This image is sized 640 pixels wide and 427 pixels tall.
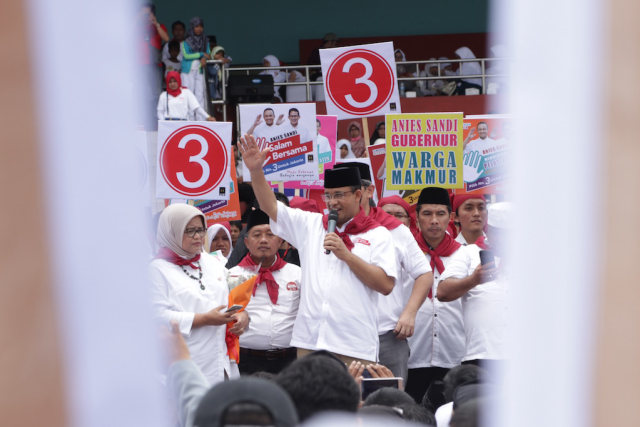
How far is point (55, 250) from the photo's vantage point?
28.3 inches

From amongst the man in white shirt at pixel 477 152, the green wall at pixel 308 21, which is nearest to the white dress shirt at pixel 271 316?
the man in white shirt at pixel 477 152

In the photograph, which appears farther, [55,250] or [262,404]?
[262,404]

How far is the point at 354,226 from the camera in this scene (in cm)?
409

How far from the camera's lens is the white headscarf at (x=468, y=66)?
513 inches

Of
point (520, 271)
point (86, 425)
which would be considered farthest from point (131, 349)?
point (520, 271)

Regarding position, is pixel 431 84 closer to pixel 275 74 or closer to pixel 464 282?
pixel 275 74

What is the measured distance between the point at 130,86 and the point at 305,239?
11.0ft

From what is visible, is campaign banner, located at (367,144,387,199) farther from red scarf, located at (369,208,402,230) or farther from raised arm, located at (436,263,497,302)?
raised arm, located at (436,263,497,302)

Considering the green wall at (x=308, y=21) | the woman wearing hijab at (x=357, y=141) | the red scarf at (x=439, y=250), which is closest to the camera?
the red scarf at (x=439, y=250)

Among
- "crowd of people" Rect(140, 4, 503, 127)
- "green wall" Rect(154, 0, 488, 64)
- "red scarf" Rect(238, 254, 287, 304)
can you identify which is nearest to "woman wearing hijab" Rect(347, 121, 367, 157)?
"crowd of people" Rect(140, 4, 503, 127)

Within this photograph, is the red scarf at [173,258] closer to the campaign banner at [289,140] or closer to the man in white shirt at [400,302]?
the man in white shirt at [400,302]

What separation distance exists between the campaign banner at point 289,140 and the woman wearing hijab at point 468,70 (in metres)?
7.27

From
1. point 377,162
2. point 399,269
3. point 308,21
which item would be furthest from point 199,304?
point 308,21

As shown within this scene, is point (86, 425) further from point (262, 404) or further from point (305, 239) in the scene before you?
point (305, 239)
